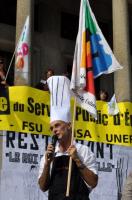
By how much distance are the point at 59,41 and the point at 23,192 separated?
908 cm

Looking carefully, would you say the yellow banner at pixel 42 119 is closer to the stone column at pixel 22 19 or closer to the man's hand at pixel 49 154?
the stone column at pixel 22 19

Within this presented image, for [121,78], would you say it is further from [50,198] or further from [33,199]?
[50,198]

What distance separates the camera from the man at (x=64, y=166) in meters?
4.78

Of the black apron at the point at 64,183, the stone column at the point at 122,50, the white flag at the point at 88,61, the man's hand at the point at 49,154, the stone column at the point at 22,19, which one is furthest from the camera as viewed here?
the stone column at the point at 122,50

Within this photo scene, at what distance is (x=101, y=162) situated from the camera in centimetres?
1161

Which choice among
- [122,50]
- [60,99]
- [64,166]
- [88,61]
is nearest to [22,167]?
[88,61]

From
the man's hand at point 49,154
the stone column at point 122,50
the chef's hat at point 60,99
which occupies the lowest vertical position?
the man's hand at point 49,154

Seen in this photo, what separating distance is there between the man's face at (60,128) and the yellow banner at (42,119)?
17.7 ft

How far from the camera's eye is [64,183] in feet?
15.8

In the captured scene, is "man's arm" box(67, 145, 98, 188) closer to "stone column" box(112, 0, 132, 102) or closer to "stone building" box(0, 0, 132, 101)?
"stone column" box(112, 0, 132, 102)

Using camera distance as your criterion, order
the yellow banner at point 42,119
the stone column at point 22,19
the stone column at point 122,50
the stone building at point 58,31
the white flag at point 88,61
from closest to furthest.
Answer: the white flag at point 88,61
the yellow banner at point 42,119
the stone column at point 22,19
the stone column at point 122,50
the stone building at point 58,31

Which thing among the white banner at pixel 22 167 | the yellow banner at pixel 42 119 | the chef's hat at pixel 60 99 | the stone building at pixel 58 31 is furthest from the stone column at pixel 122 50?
the chef's hat at pixel 60 99

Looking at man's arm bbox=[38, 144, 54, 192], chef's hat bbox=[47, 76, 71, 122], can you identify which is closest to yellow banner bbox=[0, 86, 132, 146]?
chef's hat bbox=[47, 76, 71, 122]

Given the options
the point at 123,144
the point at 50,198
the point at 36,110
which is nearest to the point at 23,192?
the point at 36,110
